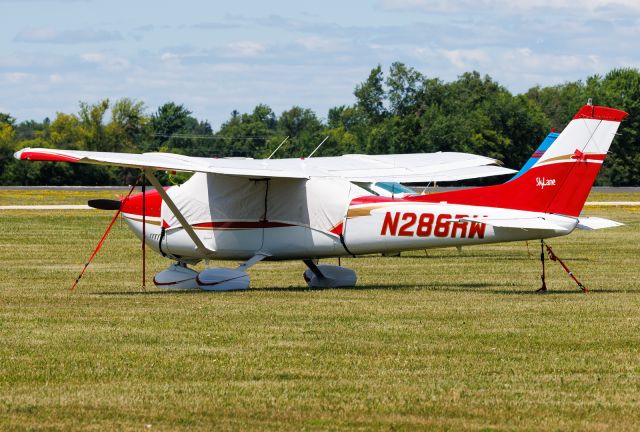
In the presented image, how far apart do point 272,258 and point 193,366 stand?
8036mm

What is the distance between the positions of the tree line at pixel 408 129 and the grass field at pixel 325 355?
6932 cm

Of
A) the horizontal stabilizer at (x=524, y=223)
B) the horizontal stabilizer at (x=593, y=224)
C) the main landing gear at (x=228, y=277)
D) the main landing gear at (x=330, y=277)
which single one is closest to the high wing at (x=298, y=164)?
the main landing gear at (x=228, y=277)

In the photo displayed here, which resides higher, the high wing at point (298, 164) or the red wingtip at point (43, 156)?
the red wingtip at point (43, 156)

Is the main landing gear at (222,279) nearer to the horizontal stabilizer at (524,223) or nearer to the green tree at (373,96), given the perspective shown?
the horizontal stabilizer at (524,223)

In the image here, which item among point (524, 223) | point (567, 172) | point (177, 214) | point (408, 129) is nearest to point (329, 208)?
point (177, 214)

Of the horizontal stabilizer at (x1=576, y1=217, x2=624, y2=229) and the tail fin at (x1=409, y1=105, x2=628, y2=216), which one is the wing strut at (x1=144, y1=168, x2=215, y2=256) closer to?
the tail fin at (x1=409, y1=105, x2=628, y2=216)

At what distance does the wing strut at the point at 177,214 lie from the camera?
1834 centimetres

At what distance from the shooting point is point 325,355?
12.2 metres

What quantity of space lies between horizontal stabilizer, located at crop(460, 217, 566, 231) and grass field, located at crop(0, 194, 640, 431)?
1036 millimetres

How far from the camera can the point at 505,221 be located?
1766 centimetres

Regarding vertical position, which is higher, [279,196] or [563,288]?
[279,196]

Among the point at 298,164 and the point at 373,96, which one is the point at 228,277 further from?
the point at 373,96

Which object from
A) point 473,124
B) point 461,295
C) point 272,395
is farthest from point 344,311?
point 473,124

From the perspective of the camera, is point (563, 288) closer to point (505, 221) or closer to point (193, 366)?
point (505, 221)
